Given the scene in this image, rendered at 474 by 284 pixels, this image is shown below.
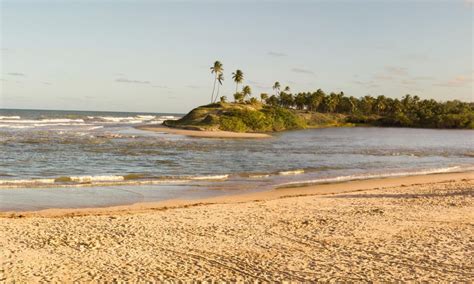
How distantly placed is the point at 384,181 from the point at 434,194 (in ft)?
17.8

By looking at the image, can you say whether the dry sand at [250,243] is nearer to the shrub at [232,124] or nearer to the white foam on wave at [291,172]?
the white foam on wave at [291,172]

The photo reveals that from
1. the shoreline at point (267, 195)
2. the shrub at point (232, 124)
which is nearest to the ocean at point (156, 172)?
the shoreline at point (267, 195)

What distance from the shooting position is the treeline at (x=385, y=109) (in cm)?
13538

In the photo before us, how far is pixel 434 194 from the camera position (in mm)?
20328

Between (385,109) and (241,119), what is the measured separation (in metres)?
85.4

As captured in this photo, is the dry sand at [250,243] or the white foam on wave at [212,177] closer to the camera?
the dry sand at [250,243]

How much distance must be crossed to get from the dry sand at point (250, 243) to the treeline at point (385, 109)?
12366cm

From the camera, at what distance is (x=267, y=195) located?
20.5 meters

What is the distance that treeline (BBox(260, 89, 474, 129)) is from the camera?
135 meters

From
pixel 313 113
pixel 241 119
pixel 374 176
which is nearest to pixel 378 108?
pixel 313 113

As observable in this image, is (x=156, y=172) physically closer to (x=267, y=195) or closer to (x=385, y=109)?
(x=267, y=195)

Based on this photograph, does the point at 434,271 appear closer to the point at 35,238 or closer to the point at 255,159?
the point at 35,238

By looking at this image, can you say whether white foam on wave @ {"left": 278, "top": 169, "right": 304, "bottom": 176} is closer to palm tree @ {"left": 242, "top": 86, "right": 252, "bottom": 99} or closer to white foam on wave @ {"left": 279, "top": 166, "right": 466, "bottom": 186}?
white foam on wave @ {"left": 279, "top": 166, "right": 466, "bottom": 186}

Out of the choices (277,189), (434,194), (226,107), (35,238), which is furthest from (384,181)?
(226,107)
